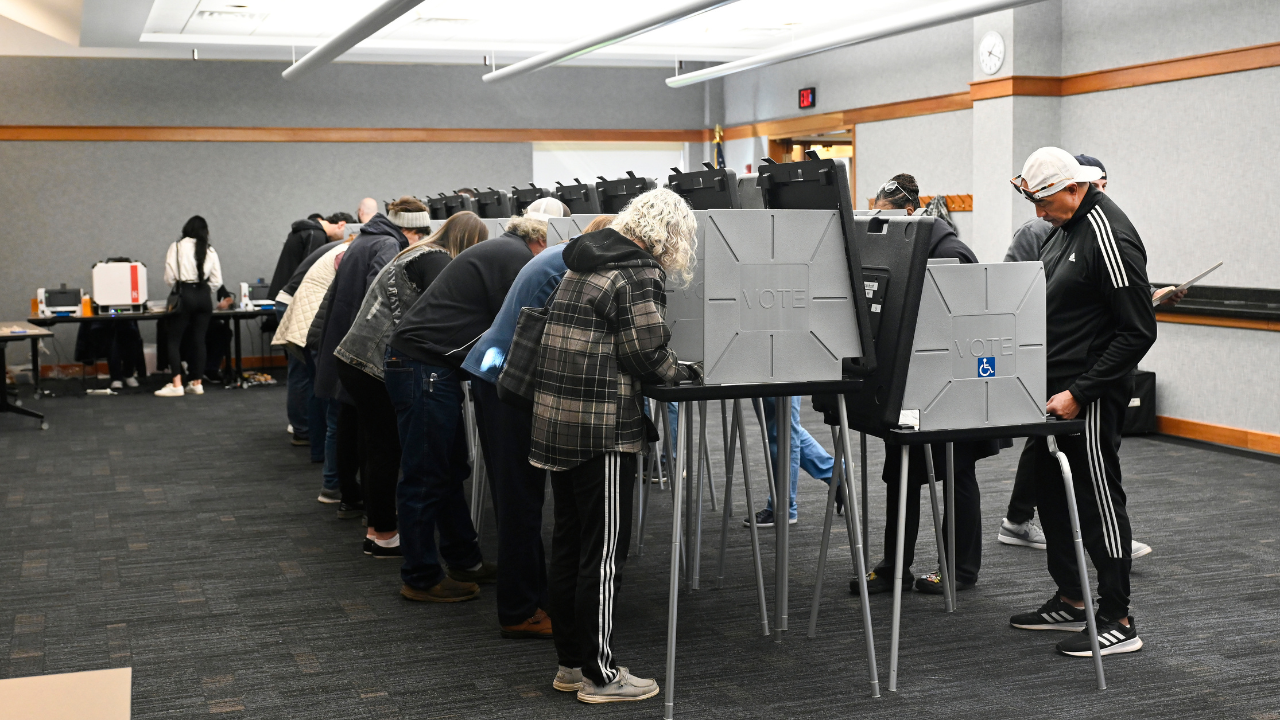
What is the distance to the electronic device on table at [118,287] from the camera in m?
9.47

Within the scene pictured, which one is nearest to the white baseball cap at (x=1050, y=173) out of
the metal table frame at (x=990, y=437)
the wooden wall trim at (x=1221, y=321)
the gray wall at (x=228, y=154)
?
the metal table frame at (x=990, y=437)

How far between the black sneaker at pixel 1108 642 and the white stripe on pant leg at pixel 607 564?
4.63 ft

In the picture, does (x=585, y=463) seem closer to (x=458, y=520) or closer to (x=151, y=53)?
(x=458, y=520)

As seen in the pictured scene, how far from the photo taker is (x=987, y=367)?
3115mm

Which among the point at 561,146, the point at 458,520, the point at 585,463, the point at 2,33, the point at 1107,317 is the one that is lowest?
the point at 458,520

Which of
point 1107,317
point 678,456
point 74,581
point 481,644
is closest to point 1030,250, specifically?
point 1107,317

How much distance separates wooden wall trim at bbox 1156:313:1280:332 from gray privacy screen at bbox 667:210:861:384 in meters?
4.35

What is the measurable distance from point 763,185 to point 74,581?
303cm

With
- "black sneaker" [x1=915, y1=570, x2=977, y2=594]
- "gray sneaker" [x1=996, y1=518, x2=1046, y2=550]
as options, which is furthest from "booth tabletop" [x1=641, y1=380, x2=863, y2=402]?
"gray sneaker" [x1=996, y1=518, x2=1046, y2=550]

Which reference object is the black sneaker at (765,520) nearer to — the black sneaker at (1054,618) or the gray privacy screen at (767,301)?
the black sneaker at (1054,618)

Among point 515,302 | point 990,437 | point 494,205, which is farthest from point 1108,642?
point 494,205

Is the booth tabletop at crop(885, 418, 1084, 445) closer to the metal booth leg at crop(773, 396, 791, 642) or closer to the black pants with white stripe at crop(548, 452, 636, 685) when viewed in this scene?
the metal booth leg at crop(773, 396, 791, 642)

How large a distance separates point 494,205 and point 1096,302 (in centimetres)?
369

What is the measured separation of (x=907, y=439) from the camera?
302cm
